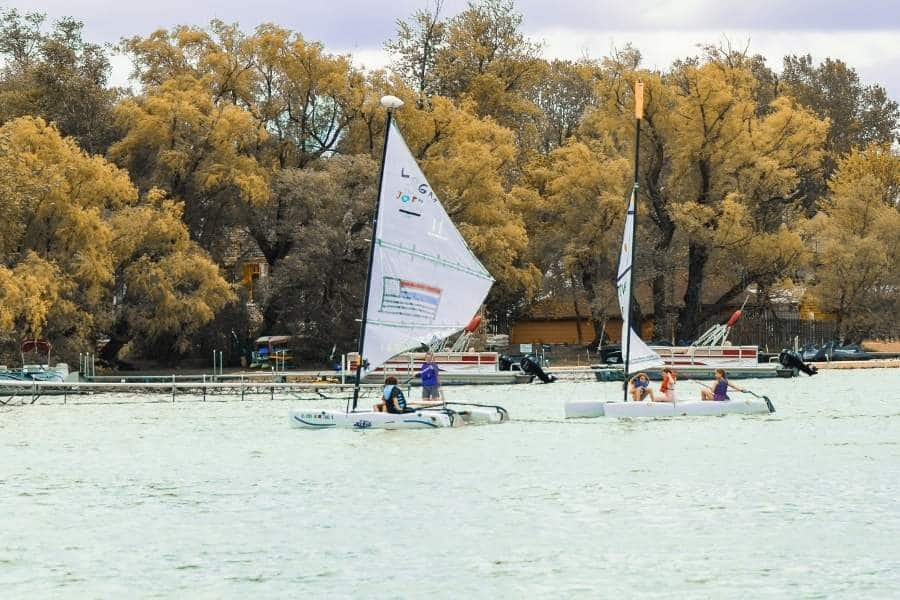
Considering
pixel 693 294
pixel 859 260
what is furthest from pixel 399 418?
pixel 859 260

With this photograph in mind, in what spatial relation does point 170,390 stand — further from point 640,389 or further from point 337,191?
point 640,389

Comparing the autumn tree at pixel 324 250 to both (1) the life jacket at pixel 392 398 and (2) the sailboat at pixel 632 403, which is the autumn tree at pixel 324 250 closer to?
(2) the sailboat at pixel 632 403

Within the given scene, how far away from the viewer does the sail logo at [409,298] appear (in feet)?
130

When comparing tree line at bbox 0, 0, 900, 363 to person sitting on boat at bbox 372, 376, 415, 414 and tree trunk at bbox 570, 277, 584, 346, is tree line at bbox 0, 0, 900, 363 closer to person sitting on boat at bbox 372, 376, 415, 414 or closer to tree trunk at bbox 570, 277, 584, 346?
tree trunk at bbox 570, 277, 584, 346

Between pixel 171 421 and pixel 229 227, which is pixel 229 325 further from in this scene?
pixel 171 421

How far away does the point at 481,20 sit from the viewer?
96.6 meters

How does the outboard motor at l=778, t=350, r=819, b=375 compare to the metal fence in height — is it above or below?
below

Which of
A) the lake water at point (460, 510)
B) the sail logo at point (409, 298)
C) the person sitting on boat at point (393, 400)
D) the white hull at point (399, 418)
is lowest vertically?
the lake water at point (460, 510)

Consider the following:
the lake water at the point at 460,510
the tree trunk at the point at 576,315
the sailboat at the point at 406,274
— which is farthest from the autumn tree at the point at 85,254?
the sailboat at the point at 406,274

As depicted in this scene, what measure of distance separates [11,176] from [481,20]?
131 ft

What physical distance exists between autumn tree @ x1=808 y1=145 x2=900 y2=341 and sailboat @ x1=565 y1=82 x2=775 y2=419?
43.9 m

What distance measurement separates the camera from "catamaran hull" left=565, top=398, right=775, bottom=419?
141 feet

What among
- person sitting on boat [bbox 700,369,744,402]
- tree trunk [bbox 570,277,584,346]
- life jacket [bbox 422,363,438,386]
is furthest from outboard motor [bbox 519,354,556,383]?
life jacket [bbox 422,363,438,386]

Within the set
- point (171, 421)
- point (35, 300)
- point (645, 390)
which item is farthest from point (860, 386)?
point (35, 300)
